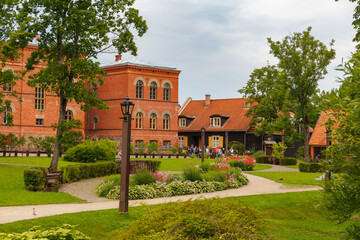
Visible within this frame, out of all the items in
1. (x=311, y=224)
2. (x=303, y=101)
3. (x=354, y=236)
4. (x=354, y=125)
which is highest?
(x=303, y=101)

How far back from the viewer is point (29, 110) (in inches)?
1625

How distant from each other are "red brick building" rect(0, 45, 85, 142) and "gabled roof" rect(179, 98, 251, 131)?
20.1 metres

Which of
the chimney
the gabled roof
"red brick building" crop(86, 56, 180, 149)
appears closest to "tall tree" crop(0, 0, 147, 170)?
"red brick building" crop(86, 56, 180, 149)

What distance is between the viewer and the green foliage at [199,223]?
236 inches

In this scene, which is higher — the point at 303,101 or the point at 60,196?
the point at 303,101

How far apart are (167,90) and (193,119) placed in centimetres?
841

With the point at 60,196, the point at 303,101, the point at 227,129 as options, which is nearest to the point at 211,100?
the point at 227,129

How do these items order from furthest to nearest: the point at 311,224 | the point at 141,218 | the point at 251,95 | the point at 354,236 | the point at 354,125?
1. the point at 251,95
2. the point at 311,224
3. the point at 141,218
4. the point at 354,236
5. the point at 354,125

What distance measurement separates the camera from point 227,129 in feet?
169

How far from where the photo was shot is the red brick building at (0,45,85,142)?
4038cm

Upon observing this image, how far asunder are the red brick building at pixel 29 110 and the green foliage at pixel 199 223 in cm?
3732

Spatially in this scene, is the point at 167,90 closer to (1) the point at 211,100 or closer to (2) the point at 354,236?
(1) the point at 211,100

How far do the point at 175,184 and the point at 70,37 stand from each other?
1070cm

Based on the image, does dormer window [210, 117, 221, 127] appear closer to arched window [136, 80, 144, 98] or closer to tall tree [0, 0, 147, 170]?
arched window [136, 80, 144, 98]
